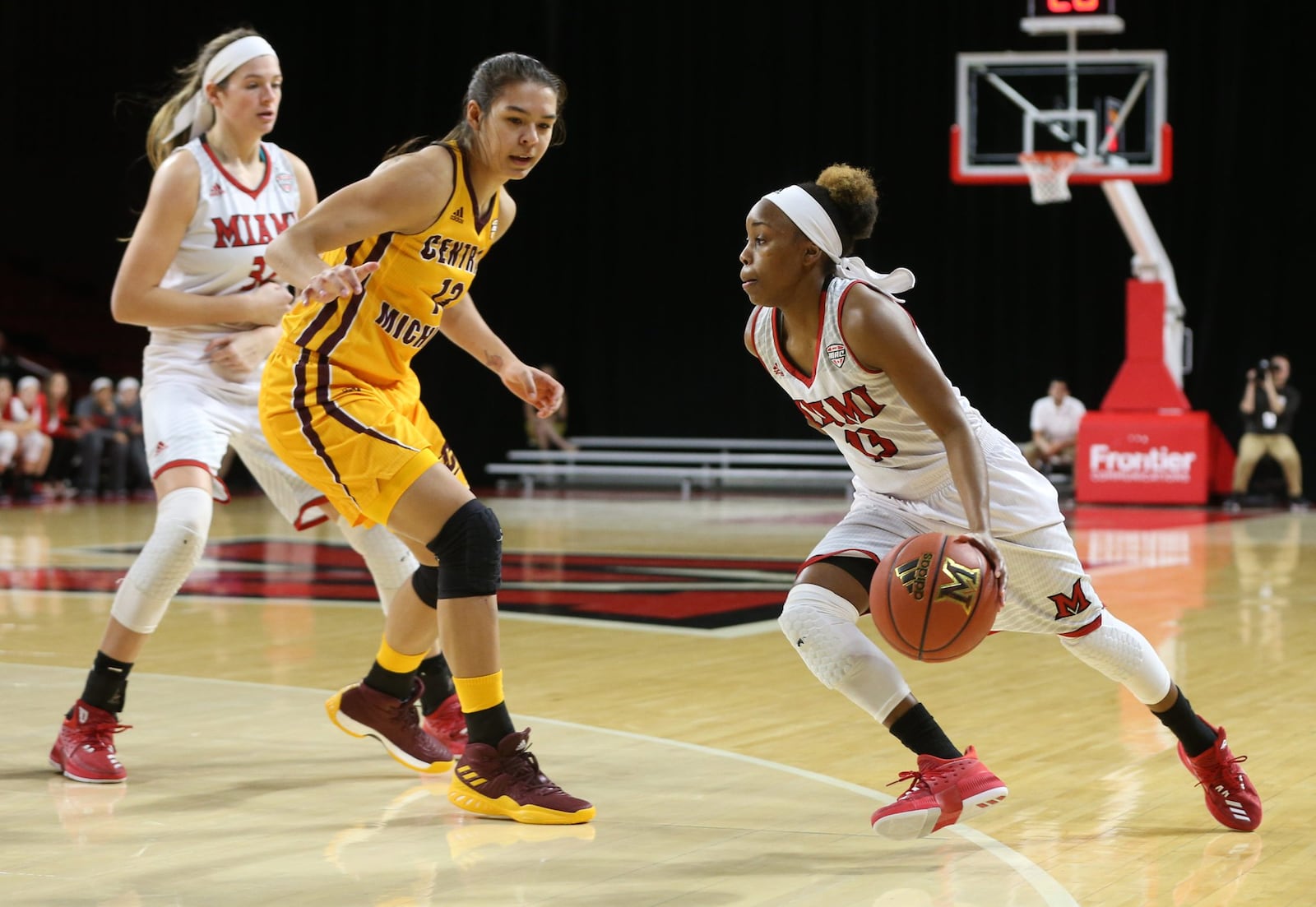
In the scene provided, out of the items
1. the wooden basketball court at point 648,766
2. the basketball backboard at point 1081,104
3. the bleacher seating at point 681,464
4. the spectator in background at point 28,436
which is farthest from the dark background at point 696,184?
the wooden basketball court at point 648,766

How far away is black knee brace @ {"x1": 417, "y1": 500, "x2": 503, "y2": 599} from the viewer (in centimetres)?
345

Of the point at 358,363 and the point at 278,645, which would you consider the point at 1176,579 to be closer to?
the point at 278,645

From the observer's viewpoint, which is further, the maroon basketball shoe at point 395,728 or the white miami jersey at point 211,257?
the white miami jersey at point 211,257

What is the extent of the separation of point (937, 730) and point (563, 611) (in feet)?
13.4

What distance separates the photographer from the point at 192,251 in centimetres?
413

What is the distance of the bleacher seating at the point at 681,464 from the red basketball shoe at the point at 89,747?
12344 mm

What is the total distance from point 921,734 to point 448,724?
143cm

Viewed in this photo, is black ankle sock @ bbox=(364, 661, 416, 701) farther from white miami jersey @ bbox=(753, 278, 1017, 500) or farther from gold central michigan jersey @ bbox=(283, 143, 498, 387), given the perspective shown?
white miami jersey @ bbox=(753, 278, 1017, 500)

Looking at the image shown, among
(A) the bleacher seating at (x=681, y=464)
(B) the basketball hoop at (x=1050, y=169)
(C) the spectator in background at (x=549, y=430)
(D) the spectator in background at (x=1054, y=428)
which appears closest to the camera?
(B) the basketball hoop at (x=1050, y=169)

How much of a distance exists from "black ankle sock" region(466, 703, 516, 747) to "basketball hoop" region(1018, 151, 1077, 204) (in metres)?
10.9

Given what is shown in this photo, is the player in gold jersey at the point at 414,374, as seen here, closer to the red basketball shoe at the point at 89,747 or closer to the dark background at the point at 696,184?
the red basketball shoe at the point at 89,747

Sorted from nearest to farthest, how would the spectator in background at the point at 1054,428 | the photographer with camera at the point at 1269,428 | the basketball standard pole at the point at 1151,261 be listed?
the basketball standard pole at the point at 1151,261
the photographer with camera at the point at 1269,428
the spectator in background at the point at 1054,428

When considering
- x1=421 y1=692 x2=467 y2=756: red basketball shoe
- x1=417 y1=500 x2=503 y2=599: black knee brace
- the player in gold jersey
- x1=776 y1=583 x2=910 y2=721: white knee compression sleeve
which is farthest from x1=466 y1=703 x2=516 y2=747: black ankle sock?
x1=776 y1=583 x2=910 y2=721: white knee compression sleeve

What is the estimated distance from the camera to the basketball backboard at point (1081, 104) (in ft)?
42.3
